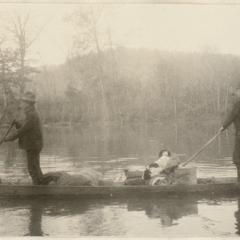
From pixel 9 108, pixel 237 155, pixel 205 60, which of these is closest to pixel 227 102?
pixel 205 60

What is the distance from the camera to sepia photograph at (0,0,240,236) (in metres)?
8.21

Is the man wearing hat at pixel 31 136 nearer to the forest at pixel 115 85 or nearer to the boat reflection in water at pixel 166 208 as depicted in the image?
the boat reflection in water at pixel 166 208

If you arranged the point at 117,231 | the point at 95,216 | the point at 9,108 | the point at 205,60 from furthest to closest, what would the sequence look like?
the point at 205,60 < the point at 9,108 < the point at 95,216 < the point at 117,231

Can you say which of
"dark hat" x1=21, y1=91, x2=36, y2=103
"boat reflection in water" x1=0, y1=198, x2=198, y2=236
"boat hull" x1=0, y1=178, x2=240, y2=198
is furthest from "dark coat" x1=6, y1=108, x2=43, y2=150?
"boat reflection in water" x1=0, y1=198, x2=198, y2=236

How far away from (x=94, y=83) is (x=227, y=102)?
9.54 m

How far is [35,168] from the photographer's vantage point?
30.3ft

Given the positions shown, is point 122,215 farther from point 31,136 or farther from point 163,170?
point 31,136

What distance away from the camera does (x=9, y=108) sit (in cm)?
2680

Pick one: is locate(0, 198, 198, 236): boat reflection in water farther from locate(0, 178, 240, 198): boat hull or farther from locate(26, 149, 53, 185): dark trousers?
locate(26, 149, 53, 185): dark trousers

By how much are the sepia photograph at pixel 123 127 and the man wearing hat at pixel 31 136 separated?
0.02 meters

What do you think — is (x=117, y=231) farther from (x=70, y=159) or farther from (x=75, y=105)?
(x=75, y=105)

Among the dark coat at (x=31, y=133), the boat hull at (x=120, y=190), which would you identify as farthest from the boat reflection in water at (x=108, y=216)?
the dark coat at (x=31, y=133)

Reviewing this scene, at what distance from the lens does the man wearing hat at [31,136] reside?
9023 mm

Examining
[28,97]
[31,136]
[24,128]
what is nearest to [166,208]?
[31,136]
